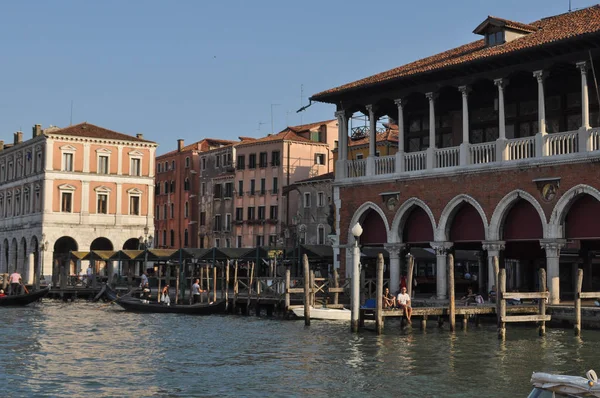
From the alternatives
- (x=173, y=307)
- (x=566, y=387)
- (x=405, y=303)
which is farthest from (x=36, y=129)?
(x=566, y=387)

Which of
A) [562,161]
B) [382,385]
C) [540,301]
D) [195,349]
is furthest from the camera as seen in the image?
[562,161]

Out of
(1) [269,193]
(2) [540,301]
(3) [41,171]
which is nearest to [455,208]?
(2) [540,301]

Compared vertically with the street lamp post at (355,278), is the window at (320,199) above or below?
above

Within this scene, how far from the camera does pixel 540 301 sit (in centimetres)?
2436

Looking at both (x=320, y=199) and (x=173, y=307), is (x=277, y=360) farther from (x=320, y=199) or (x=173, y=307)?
(x=320, y=199)

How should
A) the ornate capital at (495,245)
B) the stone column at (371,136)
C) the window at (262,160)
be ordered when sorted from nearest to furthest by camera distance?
the ornate capital at (495,245) → the stone column at (371,136) → the window at (262,160)

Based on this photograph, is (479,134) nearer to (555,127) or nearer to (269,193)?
(555,127)

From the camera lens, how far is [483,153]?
93.4 ft

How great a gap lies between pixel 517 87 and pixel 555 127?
6.20ft

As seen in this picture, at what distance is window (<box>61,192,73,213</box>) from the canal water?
2939 cm

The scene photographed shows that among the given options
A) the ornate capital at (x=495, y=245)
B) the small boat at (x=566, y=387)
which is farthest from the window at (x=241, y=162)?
the small boat at (x=566, y=387)

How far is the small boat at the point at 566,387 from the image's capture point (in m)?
9.09

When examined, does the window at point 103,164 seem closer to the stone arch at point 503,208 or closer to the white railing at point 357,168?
the white railing at point 357,168

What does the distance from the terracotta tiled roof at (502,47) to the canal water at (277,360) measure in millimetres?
7945
